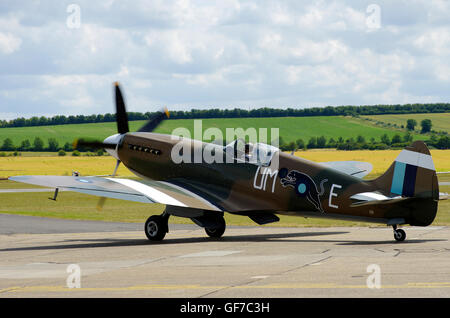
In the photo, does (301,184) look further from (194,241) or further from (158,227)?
(158,227)

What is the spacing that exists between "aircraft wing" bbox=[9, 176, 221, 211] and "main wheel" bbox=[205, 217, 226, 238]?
1177mm

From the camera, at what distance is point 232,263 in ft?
47.7

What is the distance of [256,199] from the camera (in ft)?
65.1

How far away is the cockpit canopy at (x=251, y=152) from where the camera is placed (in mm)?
19688

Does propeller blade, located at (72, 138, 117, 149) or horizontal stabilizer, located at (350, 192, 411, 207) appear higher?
propeller blade, located at (72, 138, 117, 149)

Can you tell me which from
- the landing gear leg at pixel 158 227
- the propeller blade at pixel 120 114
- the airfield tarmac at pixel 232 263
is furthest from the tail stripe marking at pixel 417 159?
the propeller blade at pixel 120 114

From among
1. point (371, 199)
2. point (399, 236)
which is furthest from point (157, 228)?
point (399, 236)

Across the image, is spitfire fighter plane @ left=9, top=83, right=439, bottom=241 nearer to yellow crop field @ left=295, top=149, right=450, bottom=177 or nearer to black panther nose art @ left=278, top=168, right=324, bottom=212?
black panther nose art @ left=278, top=168, right=324, bottom=212

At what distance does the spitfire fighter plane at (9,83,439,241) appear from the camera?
17406 mm

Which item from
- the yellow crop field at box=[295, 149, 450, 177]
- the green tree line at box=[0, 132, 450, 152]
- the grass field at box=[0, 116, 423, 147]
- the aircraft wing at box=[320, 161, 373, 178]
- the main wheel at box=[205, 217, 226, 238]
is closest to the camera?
the main wheel at box=[205, 217, 226, 238]

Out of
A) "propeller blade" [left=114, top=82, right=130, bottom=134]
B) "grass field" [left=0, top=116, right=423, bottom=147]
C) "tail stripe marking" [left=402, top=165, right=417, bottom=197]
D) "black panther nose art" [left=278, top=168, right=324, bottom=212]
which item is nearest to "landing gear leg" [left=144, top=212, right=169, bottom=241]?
"black panther nose art" [left=278, top=168, right=324, bottom=212]

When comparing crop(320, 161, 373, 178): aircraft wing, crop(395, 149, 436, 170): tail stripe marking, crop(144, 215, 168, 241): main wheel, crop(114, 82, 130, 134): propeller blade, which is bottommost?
crop(144, 215, 168, 241): main wheel

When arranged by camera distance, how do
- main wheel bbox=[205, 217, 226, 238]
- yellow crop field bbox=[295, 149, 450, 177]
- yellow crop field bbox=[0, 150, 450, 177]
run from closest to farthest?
main wheel bbox=[205, 217, 226, 238]
yellow crop field bbox=[0, 150, 450, 177]
yellow crop field bbox=[295, 149, 450, 177]
